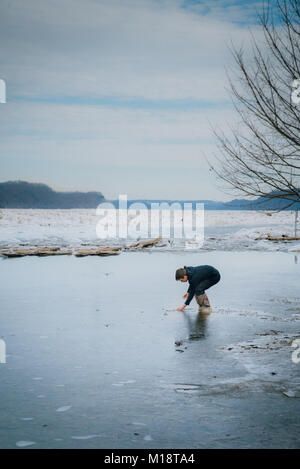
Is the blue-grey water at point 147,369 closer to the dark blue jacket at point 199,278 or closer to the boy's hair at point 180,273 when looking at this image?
the dark blue jacket at point 199,278

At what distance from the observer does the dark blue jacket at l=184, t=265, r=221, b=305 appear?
31.3 ft

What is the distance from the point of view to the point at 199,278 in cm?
968

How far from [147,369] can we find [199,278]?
13.2 ft

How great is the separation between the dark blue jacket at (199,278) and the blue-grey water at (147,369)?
0.43 meters

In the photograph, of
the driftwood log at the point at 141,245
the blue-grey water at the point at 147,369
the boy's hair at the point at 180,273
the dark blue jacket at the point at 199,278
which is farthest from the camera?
the driftwood log at the point at 141,245

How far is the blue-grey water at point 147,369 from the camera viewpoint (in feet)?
13.3

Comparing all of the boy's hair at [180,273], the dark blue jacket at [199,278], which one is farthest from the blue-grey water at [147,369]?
the boy's hair at [180,273]

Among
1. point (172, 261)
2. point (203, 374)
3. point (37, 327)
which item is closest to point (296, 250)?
point (172, 261)

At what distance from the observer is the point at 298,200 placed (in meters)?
8.06

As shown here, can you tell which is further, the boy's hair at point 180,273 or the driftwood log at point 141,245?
the driftwood log at point 141,245

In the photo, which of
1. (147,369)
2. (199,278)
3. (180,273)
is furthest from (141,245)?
(147,369)

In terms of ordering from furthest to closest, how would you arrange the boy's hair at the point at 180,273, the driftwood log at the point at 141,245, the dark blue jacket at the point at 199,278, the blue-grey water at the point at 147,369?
the driftwood log at the point at 141,245, the dark blue jacket at the point at 199,278, the boy's hair at the point at 180,273, the blue-grey water at the point at 147,369

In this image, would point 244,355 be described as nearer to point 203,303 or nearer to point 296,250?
point 203,303
